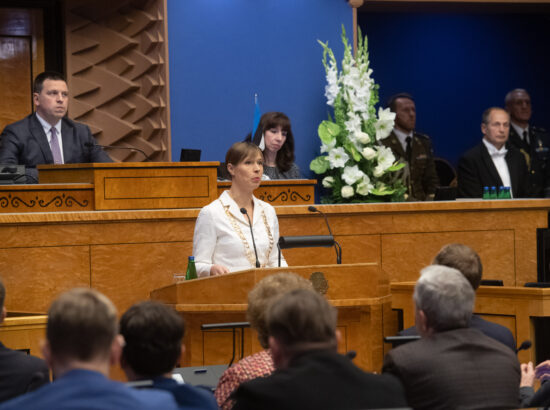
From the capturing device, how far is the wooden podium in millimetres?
3840

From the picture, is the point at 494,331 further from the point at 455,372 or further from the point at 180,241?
the point at 180,241

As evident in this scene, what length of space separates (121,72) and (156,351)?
537cm

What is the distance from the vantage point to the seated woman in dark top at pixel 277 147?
606cm

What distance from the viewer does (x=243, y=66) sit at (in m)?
7.20

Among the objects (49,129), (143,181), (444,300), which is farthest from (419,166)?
(444,300)

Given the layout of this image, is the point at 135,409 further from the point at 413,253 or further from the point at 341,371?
the point at 413,253

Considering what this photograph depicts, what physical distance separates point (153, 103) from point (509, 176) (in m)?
2.84

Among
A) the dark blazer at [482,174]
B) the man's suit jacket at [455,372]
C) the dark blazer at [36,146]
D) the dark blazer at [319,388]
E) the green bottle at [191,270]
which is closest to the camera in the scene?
the dark blazer at [319,388]

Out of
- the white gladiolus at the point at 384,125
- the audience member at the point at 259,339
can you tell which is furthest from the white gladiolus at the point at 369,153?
the audience member at the point at 259,339

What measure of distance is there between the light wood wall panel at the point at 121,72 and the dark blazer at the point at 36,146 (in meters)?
1.22

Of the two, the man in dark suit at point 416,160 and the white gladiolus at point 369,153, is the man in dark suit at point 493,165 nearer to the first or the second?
→ the man in dark suit at point 416,160

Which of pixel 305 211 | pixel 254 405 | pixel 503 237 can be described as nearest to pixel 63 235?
pixel 305 211

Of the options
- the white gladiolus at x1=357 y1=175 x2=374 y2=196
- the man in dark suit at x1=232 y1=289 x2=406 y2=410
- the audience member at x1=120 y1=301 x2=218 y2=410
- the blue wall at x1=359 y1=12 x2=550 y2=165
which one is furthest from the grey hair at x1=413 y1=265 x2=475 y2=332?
the blue wall at x1=359 y1=12 x2=550 y2=165

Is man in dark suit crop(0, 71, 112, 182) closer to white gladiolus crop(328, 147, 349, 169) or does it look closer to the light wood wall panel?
the light wood wall panel
